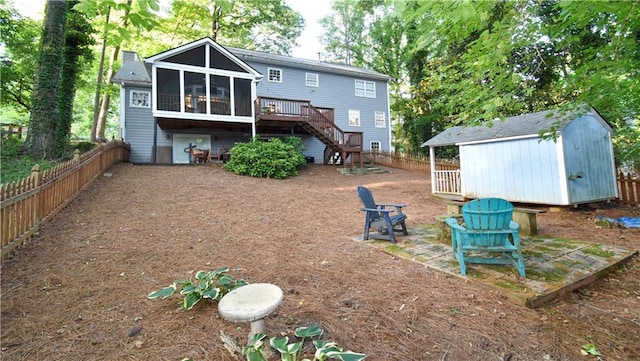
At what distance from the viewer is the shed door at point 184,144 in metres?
15.1

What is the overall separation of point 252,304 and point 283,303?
0.85 m

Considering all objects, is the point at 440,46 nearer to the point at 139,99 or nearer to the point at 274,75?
the point at 274,75

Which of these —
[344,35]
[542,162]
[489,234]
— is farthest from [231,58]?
[344,35]

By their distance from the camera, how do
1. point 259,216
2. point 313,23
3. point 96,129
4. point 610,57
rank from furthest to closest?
1. point 313,23
2. point 96,129
3. point 259,216
4. point 610,57

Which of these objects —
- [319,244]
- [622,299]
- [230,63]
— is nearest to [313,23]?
[230,63]

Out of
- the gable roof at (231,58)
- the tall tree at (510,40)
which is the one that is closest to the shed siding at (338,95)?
the gable roof at (231,58)

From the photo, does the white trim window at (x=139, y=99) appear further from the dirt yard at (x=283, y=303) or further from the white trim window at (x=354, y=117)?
the white trim window at (x=354, y=117)

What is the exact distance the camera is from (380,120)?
20.7 meters

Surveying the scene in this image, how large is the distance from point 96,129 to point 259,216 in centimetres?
1841

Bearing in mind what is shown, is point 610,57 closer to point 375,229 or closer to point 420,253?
point 420,253

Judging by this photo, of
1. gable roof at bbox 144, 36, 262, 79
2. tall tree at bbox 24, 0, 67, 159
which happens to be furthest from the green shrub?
tall tree at bbox 24, 0, 67, 159

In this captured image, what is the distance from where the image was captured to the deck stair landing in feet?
9.36

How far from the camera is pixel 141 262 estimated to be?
11.8ft

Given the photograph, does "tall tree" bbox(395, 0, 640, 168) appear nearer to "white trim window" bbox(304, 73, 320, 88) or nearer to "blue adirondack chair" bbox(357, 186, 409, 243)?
"blue adirondack chair" bbox(357, 186, 409, 243)
